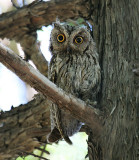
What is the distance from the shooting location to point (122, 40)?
7.20ft

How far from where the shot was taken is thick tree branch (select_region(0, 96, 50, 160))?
3209 millimetres

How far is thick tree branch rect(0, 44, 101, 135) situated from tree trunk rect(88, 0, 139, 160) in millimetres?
112

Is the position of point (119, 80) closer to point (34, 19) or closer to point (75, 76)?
point (75, 76)

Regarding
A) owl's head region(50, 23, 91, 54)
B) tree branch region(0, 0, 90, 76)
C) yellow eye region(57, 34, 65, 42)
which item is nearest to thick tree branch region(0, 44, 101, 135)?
owl's head region(50, 23, 91, 54)

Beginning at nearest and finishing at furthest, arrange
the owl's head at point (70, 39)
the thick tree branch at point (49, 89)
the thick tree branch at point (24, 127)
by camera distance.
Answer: the thick tree branch at point (49, 89) < the owl's head at point (70, 39) < the thick tree branch at point (24, 127)

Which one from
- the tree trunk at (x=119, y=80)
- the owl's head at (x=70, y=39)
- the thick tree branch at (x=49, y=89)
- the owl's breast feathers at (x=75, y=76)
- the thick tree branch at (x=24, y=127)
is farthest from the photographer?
the thick tree branch at (x=24, y=127)

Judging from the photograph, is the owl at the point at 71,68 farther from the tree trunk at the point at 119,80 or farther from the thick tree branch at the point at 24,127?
the thick tree branch at the point at 24,127

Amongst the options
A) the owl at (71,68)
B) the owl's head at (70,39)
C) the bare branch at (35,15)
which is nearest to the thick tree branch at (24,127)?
the owl at (71,68)

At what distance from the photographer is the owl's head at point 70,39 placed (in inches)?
104

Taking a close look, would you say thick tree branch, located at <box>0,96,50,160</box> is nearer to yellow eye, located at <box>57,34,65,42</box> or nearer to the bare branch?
yellow eye, located at <box>57,34,65,42</box>

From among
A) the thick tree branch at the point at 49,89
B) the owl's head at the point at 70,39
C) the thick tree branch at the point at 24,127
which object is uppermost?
the owl's head at the point at 70,39

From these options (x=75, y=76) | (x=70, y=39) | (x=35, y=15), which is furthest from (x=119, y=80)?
(x=35, y=15)

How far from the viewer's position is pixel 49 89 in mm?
1771

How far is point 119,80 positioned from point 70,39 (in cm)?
81
